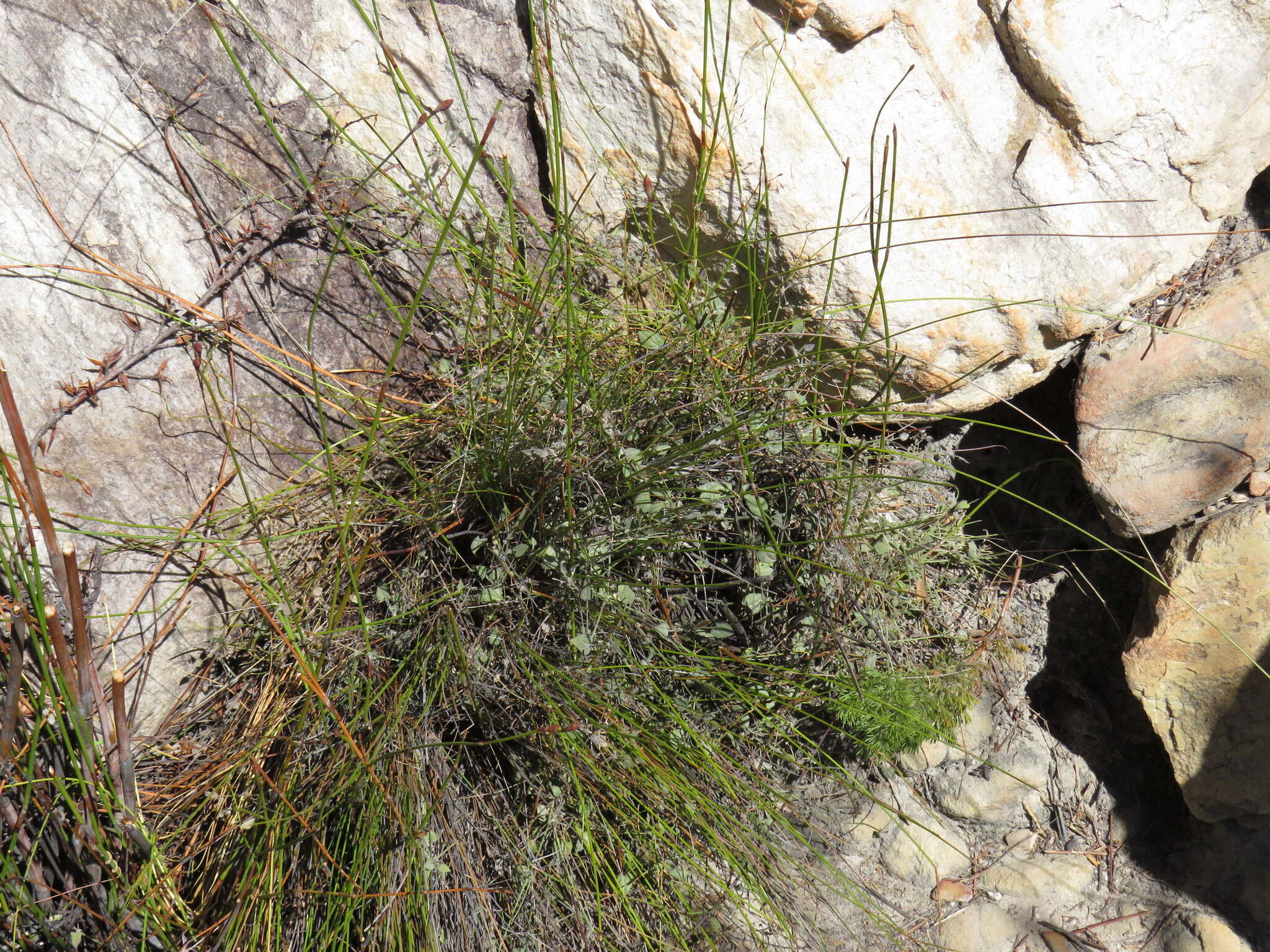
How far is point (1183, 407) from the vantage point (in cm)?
191

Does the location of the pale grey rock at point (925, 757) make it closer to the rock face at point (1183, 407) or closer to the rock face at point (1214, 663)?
the rock face at point (1214, 663)

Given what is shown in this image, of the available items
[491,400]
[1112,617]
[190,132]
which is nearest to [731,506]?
[491,400]

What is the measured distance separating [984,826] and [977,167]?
1.66m

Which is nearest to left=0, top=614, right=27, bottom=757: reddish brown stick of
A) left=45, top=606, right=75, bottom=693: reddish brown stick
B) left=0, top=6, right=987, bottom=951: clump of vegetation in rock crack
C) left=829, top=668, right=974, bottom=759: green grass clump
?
left=45, top=606, right=75, bottom=693: reddish brown stick

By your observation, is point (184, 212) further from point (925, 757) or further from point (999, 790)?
point (999, 790)

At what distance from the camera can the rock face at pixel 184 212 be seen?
5.69 ft

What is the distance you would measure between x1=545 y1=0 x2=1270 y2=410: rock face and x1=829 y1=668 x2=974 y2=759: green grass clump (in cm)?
69

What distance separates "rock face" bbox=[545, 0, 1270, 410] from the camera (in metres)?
1.78

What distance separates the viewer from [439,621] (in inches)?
69.3

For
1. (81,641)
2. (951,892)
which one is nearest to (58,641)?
(81,641)

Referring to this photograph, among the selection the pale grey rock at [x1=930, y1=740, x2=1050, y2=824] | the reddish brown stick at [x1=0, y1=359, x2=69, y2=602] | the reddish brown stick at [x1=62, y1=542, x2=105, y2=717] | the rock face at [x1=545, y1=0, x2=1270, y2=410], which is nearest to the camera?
the reddish brown stick at [x1=0, y1=359, x2=69, y2=602]

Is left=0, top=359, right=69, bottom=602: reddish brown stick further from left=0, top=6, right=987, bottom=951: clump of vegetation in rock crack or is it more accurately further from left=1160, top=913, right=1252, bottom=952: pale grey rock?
left=1160, top=913, right=1252, bottom=952: pale grey rock

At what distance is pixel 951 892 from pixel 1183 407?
1.34m

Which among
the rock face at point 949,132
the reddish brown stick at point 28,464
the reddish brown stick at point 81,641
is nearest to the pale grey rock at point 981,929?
the rock face at point 949,132
